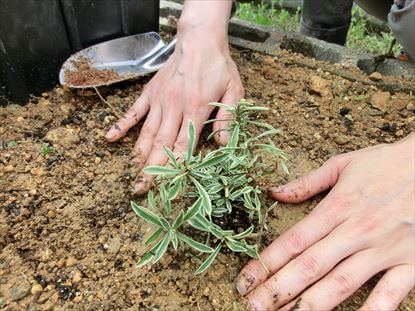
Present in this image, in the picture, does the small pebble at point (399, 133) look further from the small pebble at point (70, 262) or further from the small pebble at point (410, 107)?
the small pebble at point (70, 262)

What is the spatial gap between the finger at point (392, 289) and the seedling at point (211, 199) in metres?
0.31

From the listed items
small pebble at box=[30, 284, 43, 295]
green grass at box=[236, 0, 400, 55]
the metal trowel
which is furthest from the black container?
green grass at box=[236, 0, 400, 55]

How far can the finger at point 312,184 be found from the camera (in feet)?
4.46

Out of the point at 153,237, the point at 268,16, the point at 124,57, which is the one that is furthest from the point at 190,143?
the point at 268,16

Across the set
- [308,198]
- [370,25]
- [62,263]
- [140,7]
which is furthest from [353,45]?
[62,263]

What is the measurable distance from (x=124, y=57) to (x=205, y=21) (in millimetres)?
467

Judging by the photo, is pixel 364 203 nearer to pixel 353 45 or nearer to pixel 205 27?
pixel 205 27

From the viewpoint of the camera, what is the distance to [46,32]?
1.84 metres

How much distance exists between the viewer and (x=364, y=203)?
1.23 m

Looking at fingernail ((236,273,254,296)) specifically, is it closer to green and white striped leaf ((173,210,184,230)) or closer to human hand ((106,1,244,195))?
green and white striped leaf ((173,210,184,230))

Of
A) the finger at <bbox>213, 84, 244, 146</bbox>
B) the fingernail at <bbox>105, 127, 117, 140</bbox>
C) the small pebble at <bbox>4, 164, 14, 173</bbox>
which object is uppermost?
the finger at <bbox>213, 84, 244, 146</bbox>

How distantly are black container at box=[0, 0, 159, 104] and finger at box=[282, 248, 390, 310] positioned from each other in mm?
1357

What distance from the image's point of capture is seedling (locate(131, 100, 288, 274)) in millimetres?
1170

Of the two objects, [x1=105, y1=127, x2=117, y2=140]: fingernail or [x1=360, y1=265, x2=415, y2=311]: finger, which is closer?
[x1=360, y1=265, x2=415, y2=311]: finger
